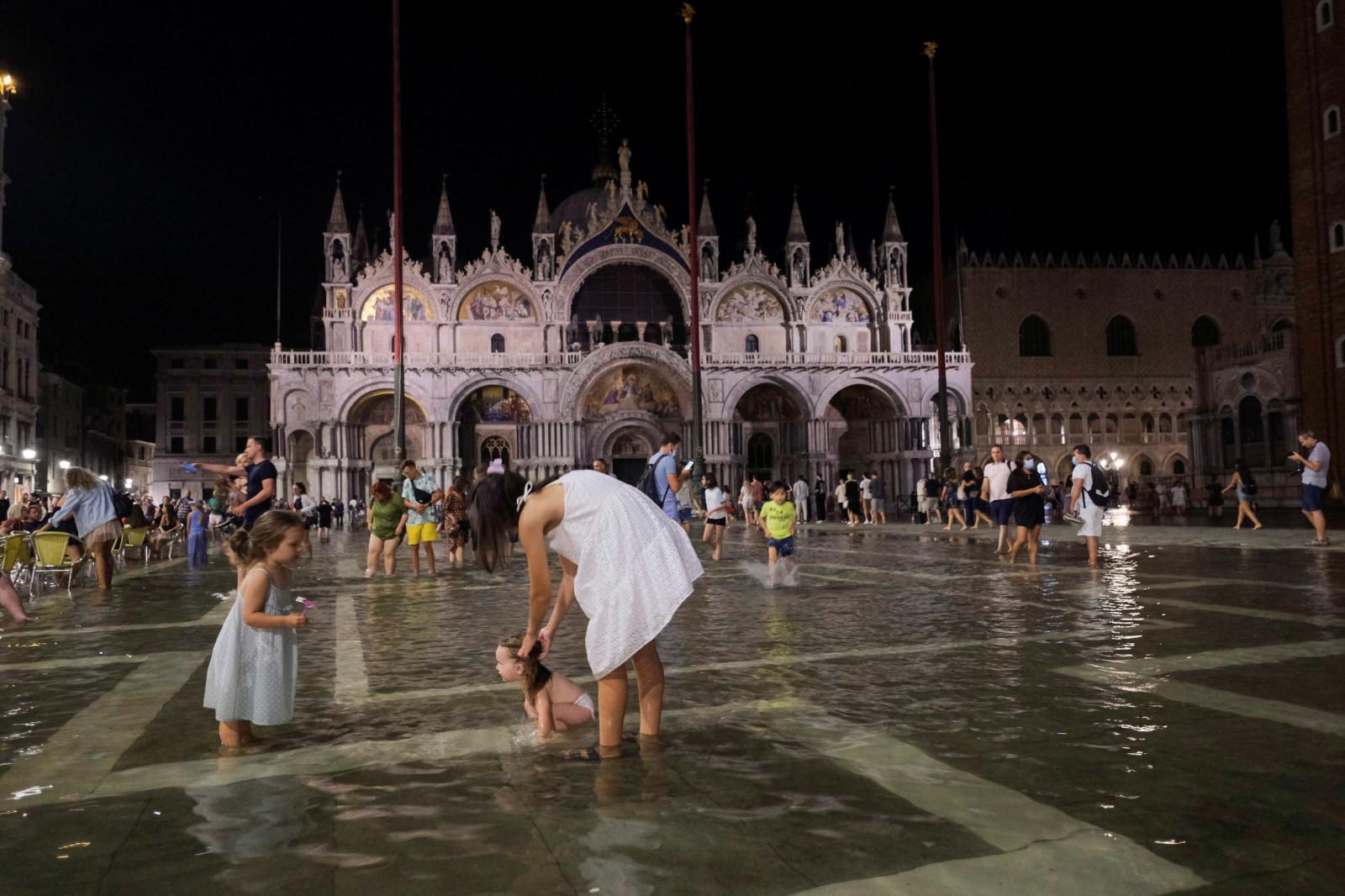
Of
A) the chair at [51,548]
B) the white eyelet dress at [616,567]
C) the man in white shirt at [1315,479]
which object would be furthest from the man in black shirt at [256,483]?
the man in white shirt at [1315,479]

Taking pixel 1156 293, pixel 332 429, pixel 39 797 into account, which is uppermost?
pixel 1156 293

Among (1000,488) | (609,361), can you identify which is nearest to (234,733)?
(1000,488)

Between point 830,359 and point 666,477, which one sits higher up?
point 830,359

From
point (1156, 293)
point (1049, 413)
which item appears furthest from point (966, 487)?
point (1156, 293)

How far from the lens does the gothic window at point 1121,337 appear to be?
177 feet

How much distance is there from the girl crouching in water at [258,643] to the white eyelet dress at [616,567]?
55.2 inches

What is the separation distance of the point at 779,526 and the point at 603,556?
7.20m

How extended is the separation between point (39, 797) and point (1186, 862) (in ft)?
12.7

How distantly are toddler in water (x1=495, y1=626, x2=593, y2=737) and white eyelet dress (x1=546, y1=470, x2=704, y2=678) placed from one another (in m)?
0.48

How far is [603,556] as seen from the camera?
3826 mm

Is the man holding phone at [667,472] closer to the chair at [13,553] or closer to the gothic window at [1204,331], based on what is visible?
the chair at [13,553]

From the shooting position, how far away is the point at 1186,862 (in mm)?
2701

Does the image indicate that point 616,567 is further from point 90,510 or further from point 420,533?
point 420,533

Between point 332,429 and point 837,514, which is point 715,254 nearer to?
point 837,514
